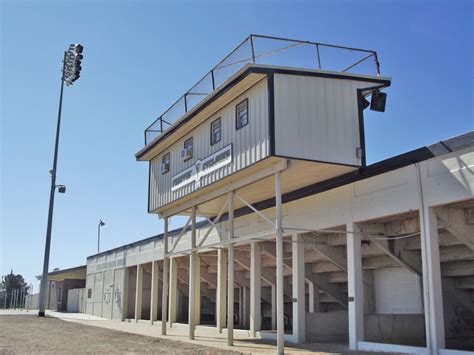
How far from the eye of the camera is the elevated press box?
49.3 feet

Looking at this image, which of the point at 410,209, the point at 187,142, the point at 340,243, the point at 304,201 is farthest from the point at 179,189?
the point at 410,209

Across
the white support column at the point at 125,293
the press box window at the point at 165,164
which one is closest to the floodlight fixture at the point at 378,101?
the press box window at the point at 165,164

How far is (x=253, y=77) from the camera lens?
15375 millimetres

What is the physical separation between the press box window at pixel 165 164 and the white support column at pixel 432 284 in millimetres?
10960

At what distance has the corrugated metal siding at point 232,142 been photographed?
1529 cm

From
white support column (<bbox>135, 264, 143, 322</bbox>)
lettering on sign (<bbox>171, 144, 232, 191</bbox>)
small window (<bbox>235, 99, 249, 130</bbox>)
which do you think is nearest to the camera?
small window (<bbox>235, 99, 249, 130</bbox>)

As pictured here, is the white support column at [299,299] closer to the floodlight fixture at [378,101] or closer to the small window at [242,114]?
the small window at [242,114]

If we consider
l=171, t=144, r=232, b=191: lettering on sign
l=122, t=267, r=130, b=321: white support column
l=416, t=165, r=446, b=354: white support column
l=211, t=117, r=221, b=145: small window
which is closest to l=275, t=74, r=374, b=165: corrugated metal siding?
l=171, t=144, r=232, b=191: lettering on sign

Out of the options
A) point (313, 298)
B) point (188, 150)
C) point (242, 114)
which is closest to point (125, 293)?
point (313, 298)

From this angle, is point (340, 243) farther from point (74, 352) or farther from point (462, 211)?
point (74, 352)

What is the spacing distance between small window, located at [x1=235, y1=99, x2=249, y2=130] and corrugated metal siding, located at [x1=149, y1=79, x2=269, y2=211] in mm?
141

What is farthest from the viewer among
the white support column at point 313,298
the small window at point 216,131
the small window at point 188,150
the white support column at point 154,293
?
the white support column at point 154,293

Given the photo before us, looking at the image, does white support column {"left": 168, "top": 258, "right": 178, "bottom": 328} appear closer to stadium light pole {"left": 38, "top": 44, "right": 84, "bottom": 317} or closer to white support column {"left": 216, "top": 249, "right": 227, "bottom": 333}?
white support column {"left": 216, "top": 249, "right": 227, "bottom": 333}

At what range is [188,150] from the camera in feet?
65.2
